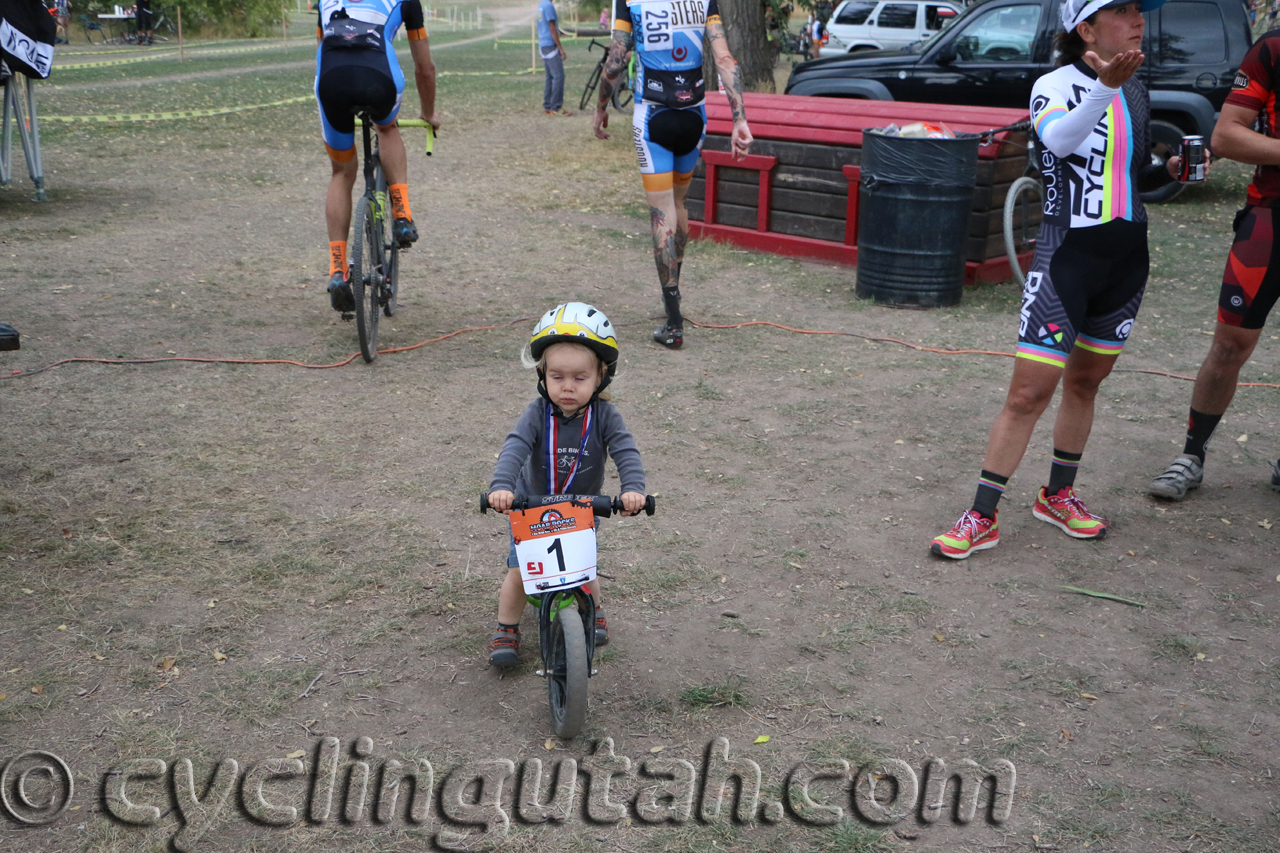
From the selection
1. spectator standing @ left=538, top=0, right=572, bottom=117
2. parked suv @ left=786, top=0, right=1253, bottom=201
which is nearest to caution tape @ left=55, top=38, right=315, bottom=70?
spectator standing @ left=538, top=0, right=572, bottom=117

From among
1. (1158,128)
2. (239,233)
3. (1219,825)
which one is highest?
(1158,128)

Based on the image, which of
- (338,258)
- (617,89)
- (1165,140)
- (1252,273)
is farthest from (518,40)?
(1252,273)

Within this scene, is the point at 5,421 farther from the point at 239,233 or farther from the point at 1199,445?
the point at 1199,445

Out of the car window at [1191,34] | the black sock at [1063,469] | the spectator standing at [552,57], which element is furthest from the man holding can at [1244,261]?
the spectator standing at [552,57]

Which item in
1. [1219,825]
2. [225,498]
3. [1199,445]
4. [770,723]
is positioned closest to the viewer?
[1219,825]

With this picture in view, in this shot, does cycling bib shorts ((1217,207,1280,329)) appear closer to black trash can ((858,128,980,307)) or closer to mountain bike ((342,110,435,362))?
black trash can ((858,128,980,307))

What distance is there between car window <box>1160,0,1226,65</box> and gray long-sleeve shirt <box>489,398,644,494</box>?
36.8ft

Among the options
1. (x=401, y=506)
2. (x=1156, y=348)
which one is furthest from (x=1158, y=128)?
(x=401, y=506)

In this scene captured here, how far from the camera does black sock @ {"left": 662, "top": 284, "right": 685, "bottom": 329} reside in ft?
22.2

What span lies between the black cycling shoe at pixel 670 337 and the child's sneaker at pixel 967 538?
2800mm

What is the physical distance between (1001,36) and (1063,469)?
9.31 meters

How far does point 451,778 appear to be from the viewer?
291 centimetres

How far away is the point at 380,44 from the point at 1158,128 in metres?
9.43

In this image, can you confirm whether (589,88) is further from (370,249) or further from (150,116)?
(370,249)
